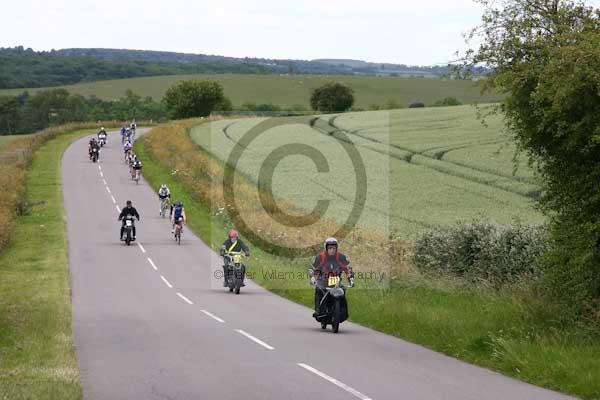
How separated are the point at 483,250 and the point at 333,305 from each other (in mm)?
7133

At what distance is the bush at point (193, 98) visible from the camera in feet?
422

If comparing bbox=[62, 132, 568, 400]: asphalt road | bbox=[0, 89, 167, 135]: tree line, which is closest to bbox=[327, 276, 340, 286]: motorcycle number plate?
bbox=[62, 132, 568, 400]: asphalt road

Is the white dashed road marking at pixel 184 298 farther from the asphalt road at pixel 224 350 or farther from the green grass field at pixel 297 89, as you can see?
the green grass field at pixel 297 89

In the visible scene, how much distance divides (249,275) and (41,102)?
138 metres

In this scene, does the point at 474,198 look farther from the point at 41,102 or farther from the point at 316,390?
the point at 41,102

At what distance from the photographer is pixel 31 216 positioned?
4484 cm

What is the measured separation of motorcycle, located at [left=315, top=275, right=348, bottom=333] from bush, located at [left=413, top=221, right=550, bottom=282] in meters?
4.80

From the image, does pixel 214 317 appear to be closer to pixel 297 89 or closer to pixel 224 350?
pixel 224 350

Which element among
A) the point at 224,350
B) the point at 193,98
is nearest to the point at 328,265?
the point at 224,350

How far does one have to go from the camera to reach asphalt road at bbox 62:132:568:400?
11.6m

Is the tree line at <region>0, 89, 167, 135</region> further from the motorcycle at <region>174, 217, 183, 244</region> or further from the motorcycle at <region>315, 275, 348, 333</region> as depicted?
the motorcycle at <region>315, 275, 348, 333</region>

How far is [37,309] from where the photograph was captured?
21500 millimetres

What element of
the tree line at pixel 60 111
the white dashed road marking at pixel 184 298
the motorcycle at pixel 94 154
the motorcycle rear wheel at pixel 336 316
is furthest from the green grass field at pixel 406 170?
the tree line at pixel 60 111

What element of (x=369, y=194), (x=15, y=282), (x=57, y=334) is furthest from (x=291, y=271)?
(x=369, y=194)
